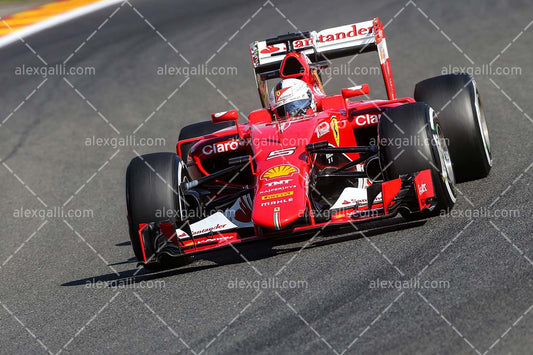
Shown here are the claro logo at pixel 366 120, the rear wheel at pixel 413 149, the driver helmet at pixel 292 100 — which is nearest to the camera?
the rear wheel at pixel 413 149

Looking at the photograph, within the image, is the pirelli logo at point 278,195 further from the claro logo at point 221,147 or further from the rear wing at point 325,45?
the rear wing at point 325,45

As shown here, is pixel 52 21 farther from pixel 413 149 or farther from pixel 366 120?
pixel 413 149

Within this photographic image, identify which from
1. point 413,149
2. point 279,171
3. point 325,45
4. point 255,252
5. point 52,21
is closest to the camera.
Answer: point 413,149

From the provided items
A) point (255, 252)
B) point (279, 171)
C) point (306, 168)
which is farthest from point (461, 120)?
point (255, 252)

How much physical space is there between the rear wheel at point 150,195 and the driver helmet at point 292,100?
163cm

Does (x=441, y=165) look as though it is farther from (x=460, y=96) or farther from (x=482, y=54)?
→ (x=482, y=54)

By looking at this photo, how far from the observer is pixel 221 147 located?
945 centimetres

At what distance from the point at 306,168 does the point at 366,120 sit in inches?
49.5

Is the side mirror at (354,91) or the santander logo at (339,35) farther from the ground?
the santander logo at (339,35)

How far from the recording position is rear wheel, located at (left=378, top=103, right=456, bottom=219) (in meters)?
7.79

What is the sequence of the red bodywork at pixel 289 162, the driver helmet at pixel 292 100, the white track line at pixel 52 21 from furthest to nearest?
the white track line at pixel 52 21 → the driver helmet at pixel 292 100 → the red bodywork at pixel 289 162

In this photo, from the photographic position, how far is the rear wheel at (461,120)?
29.8ft

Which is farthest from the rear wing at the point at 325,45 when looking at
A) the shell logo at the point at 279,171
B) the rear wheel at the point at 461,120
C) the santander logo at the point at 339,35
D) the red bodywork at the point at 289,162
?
the shell logo at the point at 279,171

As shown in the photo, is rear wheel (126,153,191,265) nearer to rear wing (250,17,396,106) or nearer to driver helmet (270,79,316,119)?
driver helmet (270,79,316,119)
